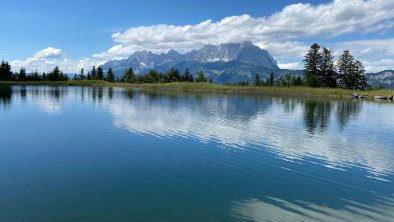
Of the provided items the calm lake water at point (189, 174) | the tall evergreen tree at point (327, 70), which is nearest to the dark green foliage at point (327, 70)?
the tall evergreen tree at point (327, 70)

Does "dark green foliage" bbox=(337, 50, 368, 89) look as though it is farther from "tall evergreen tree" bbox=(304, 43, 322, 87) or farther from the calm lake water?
the calm lake water

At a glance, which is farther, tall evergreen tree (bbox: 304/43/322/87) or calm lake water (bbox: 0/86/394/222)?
tall evergreen tree (bbox: 304/43/322/87)

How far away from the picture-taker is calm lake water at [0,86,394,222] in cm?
1652

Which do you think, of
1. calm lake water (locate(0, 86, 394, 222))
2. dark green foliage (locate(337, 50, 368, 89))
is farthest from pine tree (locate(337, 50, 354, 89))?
calm lake water (locate(0, 86, 394, 222))

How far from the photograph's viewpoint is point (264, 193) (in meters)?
19.6

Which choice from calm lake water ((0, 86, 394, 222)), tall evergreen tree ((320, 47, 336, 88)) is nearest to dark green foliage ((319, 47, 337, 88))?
tall evergreen tree ((320, 47, 336, 88))

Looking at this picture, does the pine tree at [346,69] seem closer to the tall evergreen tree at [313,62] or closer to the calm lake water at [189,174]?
the tall evergreen tree at [313,62]

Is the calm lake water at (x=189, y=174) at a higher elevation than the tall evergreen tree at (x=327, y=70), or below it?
below

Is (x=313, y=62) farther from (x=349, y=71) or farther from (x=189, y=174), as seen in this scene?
(x=189, y=174)

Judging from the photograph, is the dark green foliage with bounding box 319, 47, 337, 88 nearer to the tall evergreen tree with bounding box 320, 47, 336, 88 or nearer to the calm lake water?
the tall evergreen tree with bounding box 320, 47, 336, 88

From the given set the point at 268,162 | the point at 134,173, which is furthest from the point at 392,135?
the point at 134,173

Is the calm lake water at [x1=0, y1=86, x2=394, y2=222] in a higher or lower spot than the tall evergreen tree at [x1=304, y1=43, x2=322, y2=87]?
lower

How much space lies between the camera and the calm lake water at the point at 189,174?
16516 millimetres

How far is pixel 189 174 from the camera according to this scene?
22844 mm
